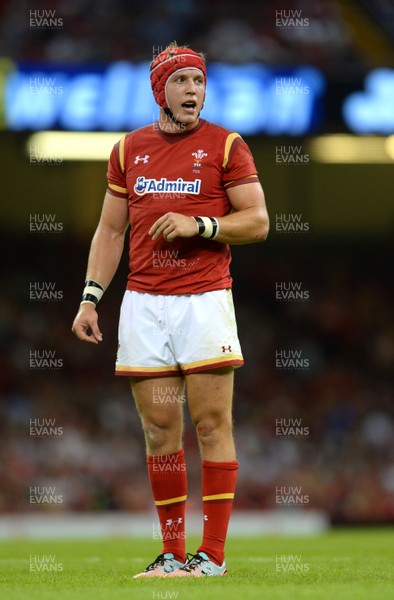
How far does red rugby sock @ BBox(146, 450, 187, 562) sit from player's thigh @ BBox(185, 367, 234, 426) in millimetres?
249

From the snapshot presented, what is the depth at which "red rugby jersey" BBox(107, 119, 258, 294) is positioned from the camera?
530 centimetres

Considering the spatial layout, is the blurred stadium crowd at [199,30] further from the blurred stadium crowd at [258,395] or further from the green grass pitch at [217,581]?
the green grass pitch at [217,581]

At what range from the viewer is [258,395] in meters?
16.8

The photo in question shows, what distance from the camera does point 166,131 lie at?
17.8 ft

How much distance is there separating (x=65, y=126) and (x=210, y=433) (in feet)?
27.3

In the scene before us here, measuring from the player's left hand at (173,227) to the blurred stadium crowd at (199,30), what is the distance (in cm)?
846

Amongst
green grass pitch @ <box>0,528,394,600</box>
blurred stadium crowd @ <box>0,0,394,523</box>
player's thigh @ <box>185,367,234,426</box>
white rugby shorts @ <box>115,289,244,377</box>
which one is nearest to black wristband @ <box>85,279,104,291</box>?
white rugby shorts @ <box>115,289,244,377</box>

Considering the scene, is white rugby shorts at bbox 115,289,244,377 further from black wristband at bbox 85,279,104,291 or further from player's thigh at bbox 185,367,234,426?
black wristband at bbox 85,279,104,291

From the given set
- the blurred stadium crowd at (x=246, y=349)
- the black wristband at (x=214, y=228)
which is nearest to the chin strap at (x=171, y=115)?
the black wristband at (x=214, y=228)

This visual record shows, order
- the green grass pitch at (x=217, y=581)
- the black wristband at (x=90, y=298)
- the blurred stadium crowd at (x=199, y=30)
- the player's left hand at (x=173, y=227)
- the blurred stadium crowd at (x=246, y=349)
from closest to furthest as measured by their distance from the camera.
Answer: the green grass pitch at (x=217, y=581) < the player's left hand at (x=173, y=227) < the black wristband at (x=90, y=298) < the blurred stadium crowd at (x=199, y=30) < the blurred stadium crowd at (x=246, y=349)

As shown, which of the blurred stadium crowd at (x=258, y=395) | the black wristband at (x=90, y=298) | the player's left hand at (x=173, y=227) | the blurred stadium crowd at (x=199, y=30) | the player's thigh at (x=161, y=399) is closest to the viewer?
the player's left hand at (x=173, y=227)

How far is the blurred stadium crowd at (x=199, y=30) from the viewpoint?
14.0 meters

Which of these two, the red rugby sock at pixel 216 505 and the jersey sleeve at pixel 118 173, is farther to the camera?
the jersey sleeve at pixel 118 173

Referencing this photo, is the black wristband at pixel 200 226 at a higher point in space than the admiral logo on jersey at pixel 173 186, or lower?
lower
